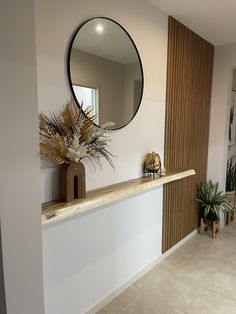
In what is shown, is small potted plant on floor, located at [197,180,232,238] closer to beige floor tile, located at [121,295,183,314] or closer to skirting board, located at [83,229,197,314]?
skirting board, located at [83,229,197,314]

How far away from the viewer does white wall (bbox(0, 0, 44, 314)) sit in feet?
3.30

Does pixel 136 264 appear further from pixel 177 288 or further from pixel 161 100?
pixel 161 100

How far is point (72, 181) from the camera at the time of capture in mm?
1587

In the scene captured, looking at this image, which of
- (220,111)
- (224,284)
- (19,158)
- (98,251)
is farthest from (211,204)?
(19,158)

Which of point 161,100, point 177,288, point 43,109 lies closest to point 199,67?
point 161,100

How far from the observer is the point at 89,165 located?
5.96 feet

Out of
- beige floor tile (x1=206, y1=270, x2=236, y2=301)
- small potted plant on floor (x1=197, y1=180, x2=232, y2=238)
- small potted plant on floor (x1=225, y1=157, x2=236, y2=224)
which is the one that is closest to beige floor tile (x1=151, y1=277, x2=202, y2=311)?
beige floor tile (x1=206, y1=270, x2=236, y2=301)

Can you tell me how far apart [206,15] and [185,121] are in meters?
1.04

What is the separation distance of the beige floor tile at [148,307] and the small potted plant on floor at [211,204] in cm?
149

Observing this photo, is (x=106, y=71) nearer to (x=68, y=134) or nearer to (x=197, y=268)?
(x=68, y=134)

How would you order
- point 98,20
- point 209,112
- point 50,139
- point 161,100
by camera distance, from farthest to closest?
1. point 209,112
2. point 161,100
3. point 98,20
4. point 50,139

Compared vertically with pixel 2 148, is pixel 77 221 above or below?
below

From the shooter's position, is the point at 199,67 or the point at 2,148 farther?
the point at 199,67

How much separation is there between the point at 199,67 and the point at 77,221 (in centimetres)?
230
